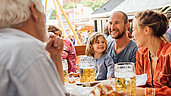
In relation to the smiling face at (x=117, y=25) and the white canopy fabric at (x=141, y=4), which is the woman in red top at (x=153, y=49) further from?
the white canopy fabric at (x=141, y=4)

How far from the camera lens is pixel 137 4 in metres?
3.76

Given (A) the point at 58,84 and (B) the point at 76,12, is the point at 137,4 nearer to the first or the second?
(A) the point at 58,84

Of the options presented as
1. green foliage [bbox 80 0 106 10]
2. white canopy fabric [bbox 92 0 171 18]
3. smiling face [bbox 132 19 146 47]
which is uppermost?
green foliage [bbox 80 0 106 10]

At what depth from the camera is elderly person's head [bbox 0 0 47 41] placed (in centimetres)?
81

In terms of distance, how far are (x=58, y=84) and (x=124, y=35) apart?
6.08 feet

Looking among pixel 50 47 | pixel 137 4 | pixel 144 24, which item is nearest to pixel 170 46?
pixel 144 24

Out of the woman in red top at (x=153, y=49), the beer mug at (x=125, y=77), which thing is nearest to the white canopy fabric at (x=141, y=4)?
the woman in red top at (x=153, y=49)

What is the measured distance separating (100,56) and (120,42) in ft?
1.12

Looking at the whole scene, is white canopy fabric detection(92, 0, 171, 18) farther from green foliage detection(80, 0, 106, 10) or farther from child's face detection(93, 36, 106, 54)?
green foliage detection(80, 0, 106, 10)

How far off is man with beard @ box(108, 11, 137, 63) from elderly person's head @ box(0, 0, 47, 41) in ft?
5.20

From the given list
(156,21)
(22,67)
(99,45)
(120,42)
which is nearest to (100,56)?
(99,45)

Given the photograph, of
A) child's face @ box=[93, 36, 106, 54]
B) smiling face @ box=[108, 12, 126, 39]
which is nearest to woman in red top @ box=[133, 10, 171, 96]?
child's face @ box=[93, 36, 106, 54]

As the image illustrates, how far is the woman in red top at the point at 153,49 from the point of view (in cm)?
Result: 144

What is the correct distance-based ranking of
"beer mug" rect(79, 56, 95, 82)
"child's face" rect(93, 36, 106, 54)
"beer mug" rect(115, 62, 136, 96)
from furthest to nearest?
"child's face" rect(93, 36, 106, 54)
"beer mug" rect(79, 56, 95, 82)
"beer mug" rect(115, 62, 136, 96)
